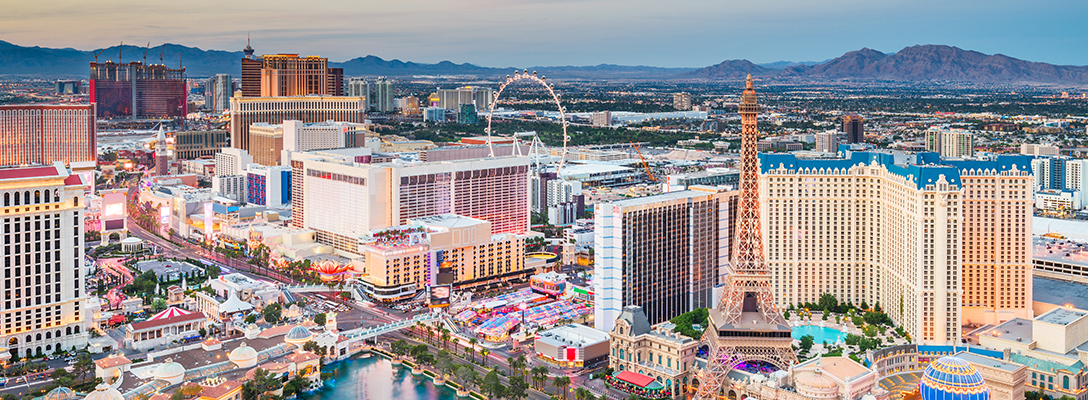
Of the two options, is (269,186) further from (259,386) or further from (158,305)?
(259,386)

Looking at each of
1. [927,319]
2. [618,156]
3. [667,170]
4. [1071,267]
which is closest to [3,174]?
[927,319]

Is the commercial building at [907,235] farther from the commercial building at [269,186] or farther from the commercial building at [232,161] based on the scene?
the commercial building at [232,161]

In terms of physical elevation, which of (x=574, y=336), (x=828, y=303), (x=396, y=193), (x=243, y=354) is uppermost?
(x=396, y=193)

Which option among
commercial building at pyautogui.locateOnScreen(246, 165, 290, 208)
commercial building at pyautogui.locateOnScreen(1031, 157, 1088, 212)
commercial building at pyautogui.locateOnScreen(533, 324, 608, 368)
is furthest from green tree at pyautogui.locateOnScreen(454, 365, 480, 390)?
commercial building at pyautogui.locateOnScreen(1031, 157, 1088, 212)

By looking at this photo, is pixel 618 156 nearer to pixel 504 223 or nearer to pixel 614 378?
pixel 504 223

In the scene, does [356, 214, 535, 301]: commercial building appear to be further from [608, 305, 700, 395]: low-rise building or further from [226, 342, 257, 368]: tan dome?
[608, 305, 700, 395]: low-rise building

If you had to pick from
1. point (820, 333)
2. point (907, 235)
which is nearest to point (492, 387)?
point (820, 333)
